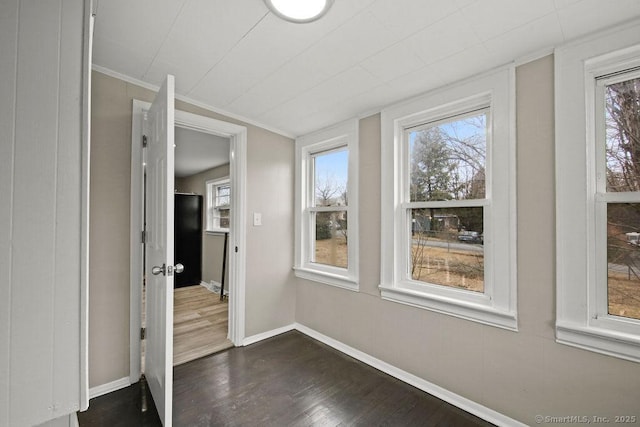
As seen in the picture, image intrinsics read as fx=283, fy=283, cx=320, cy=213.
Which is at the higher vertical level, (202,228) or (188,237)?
(202,228)

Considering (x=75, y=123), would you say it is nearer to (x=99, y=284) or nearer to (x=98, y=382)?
(x=99, y=284)

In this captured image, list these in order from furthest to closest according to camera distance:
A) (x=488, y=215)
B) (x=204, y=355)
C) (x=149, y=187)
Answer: (x=204, y=355), (x=149, y=187), (x=488, y=215)

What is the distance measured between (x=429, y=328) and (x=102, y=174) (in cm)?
250

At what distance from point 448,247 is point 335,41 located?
1543mm

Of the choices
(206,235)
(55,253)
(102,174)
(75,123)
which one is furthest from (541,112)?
(206,235)

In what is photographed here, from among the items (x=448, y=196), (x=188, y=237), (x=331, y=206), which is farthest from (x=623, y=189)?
(x=188, y=237)

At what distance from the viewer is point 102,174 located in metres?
1.90

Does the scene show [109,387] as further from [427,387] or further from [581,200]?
[581,200]

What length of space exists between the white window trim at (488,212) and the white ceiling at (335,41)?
0.39 ft

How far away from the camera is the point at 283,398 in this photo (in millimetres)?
1908

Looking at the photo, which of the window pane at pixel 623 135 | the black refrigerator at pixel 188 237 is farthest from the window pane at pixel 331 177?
the black refrigerator at pixel 188 237

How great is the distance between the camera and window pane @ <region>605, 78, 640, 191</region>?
4.58 ft

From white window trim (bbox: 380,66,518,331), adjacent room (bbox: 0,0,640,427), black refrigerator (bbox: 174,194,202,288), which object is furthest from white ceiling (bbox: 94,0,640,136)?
black refrigerator (bbox: 174,194,202,288)

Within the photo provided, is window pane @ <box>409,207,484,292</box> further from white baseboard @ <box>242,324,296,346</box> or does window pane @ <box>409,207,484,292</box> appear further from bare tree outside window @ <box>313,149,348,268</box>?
white baseboard @ <box>242,324,296,346</box>
